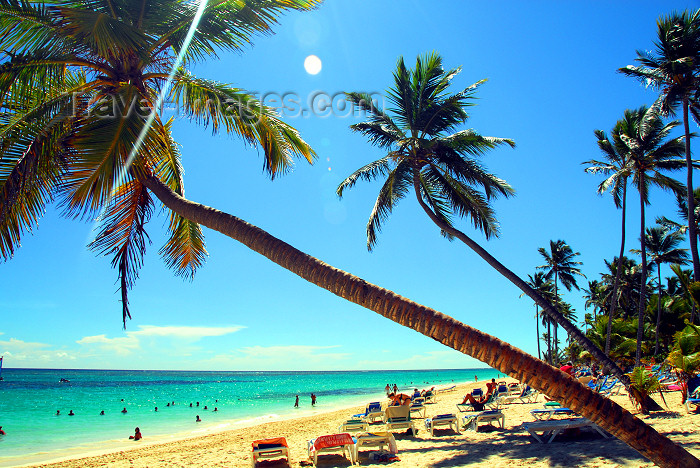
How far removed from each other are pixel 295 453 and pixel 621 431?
27.9 feet

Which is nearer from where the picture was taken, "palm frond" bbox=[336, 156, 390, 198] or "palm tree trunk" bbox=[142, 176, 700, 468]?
"palm tree trunk" bbox=[142, 176, 700, 468]

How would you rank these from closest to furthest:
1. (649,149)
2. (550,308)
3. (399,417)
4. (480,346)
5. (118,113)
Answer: (480,346) → (118,113) → (399,417) → (550,308) → (649,149)

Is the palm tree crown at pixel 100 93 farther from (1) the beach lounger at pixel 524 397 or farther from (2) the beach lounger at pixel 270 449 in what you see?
(1) the beach lounger at pixel 524 397

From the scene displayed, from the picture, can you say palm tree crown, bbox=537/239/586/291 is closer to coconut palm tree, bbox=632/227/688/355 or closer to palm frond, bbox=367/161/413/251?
coconut palm tree, bbox=632/227/688/355

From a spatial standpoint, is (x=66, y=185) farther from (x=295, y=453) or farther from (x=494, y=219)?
(x=494, y=219)

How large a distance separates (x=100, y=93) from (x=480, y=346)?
5.29 metres

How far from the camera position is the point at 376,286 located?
10.8 ft

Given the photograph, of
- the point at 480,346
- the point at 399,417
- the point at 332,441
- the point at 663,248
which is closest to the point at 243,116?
the point at 480,346

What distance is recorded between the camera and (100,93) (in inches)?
201

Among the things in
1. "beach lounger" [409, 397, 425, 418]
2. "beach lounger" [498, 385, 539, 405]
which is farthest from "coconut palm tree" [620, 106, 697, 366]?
"beach lounger" [409, 397, 425, 418]

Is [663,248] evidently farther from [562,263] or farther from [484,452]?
[484,452]

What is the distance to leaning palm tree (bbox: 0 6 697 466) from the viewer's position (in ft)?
12.9

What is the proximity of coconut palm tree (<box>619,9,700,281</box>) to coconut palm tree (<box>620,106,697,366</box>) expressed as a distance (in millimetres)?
768

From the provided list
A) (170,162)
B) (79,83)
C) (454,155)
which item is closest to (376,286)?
(170,162)
